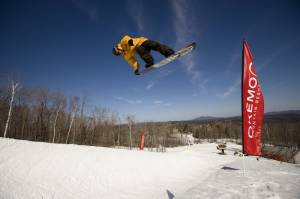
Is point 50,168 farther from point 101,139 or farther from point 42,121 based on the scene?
point 101,139

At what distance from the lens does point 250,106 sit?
5234 millimetres

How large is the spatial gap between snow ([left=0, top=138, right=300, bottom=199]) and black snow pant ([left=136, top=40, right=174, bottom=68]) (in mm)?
4455

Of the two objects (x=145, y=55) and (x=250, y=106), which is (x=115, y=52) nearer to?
(x=145, y=55)

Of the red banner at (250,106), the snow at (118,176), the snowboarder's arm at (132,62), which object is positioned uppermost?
the snowboarder's arm at (132,62)

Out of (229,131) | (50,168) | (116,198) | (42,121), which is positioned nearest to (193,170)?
(116,198)

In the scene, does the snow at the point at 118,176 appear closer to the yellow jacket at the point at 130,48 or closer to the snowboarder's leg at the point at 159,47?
the snowboarder's leg at the point at 159,47

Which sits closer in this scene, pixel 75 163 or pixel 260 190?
pixel 260 190

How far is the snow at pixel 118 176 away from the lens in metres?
6.15

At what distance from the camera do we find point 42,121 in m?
38.3

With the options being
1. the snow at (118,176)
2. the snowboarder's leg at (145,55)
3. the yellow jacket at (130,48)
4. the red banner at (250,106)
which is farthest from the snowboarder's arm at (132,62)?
the snow at (118,176)

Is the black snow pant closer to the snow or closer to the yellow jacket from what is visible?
the yellow jacket

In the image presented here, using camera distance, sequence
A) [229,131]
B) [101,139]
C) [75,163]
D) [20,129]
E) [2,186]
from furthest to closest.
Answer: [229,131] < [101,139] < [20,129] < [75,163] < [2,186]

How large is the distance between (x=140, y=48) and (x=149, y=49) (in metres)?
0.28

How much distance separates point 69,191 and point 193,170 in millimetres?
10411
